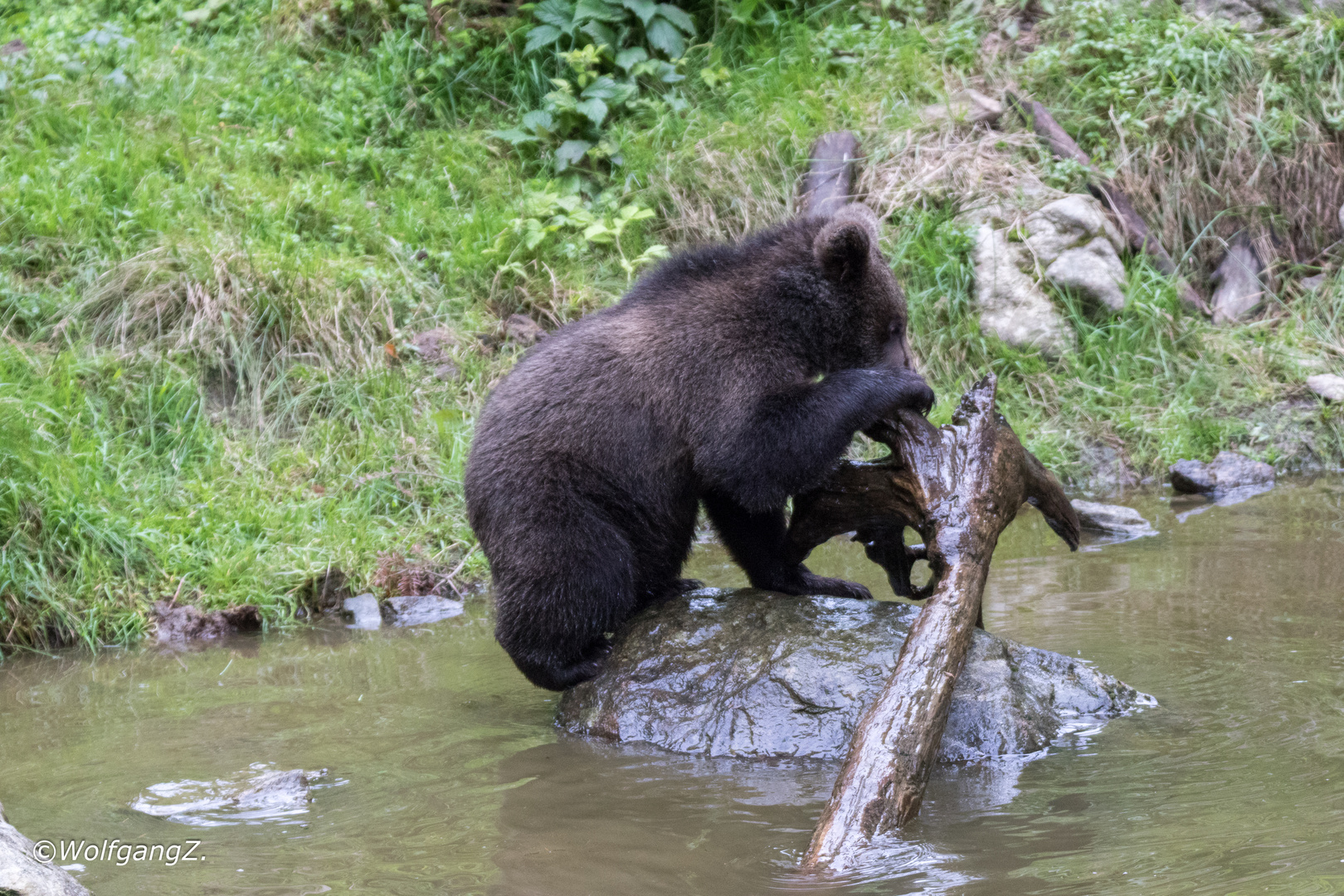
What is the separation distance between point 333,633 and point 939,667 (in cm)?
343

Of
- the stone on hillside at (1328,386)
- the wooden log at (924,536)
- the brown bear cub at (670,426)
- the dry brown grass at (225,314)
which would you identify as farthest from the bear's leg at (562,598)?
the stone on hillside at (1328,386)

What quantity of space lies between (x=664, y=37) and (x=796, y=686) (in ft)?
23.3

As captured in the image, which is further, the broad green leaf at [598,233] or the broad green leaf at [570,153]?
the broad green leaf at [570,153]

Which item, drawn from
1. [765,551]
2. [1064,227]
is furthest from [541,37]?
[765,551]

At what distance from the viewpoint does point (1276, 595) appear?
5.16 meters

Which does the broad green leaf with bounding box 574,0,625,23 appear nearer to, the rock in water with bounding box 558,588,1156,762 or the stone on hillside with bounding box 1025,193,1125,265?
the stone on hillside with bounding box 1025,193,1125,265

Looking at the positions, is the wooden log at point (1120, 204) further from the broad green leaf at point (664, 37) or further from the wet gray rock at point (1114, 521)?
the broad green leaf at point (664, 37)

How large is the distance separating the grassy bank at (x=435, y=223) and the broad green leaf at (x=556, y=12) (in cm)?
20

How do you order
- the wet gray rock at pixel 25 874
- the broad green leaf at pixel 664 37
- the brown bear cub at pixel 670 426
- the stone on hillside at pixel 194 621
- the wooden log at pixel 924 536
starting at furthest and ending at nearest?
the broad green leaf at pixel 664 37, the stone on hillside at pixel 194 621, the brown bear cub at pixel 670 426, the wooden log at pixel 924 536, the wet gray rock at pixel 25 874

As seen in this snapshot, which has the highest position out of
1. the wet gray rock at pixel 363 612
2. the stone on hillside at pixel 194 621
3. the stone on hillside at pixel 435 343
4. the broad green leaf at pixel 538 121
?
the broad green leaf at pixel 538 121

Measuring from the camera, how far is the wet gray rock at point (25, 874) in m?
2.59

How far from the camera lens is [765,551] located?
4891mm

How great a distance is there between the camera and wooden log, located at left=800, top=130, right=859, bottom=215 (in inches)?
336

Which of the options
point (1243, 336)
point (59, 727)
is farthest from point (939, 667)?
point (1243, 336)
